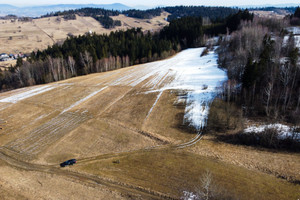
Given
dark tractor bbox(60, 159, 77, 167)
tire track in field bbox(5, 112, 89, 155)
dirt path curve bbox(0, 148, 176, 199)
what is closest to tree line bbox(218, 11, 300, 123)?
dirt path curve bbox(0, 148, 176, 199)

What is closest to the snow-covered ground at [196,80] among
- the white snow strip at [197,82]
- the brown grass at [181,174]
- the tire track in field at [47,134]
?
the white snow strip at [197,82]

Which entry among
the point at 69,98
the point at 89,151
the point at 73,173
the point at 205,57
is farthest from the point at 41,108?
the point at 205,57

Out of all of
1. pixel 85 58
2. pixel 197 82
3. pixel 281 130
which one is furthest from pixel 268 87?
pixel 85 58

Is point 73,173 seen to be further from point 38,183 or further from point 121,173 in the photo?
point 121,173

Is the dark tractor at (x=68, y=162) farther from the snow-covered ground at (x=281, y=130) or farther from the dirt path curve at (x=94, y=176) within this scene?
the snow-covered ground at (x=281, y=130)

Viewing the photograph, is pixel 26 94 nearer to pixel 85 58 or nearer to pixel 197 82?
pixel 85 58
